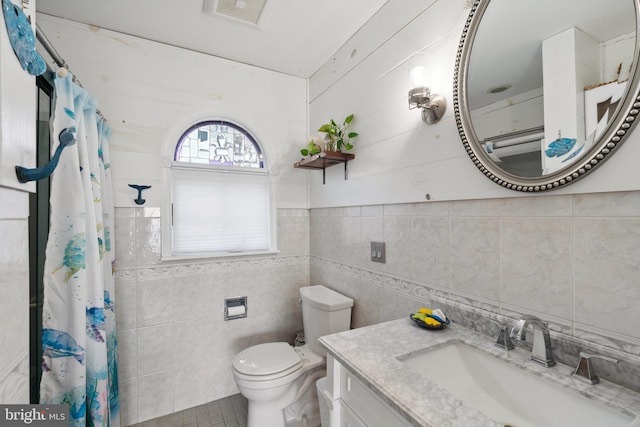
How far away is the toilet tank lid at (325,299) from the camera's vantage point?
181 cm

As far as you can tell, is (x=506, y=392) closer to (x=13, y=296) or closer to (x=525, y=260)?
(x=525, y=260)

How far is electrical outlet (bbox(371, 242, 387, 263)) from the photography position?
64.5 inches

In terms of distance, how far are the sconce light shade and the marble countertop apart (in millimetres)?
934

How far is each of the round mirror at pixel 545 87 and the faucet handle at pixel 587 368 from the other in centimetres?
50

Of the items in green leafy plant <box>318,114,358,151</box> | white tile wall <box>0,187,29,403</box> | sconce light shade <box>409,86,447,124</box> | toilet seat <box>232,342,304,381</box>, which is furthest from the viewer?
green leafy plant <box>318,114,358,151</box>

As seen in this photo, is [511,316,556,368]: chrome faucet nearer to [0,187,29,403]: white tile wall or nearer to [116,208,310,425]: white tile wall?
[0,187,29,403]: white tile wall

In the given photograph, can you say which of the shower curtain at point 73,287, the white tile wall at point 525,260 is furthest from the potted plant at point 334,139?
the shower curtain at point 73,287

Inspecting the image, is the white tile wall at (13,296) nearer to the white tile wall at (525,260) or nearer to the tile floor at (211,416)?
the white tile wall at (525,260)

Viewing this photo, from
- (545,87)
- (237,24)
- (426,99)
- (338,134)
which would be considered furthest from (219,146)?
(545,87)

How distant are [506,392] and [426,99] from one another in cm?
116

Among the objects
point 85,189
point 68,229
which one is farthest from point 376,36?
point 68,229

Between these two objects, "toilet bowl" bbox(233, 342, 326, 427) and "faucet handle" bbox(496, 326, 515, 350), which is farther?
"toilet bowl" bbox(233, 342, 326, 427)

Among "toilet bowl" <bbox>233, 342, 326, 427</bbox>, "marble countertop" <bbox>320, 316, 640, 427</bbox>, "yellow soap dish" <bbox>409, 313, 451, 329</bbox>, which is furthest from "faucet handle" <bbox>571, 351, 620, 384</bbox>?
"toilet bowl" <bbox>233, 342, 326, 427</bbox>

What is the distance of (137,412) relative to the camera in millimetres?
1891
